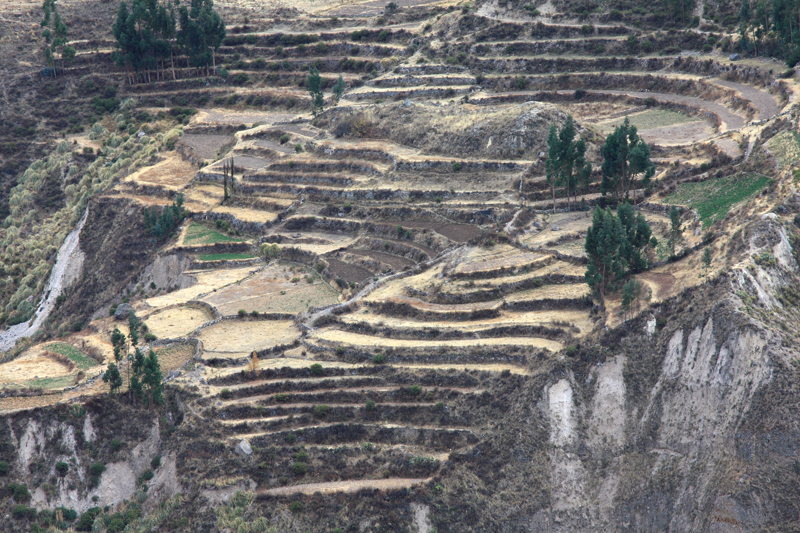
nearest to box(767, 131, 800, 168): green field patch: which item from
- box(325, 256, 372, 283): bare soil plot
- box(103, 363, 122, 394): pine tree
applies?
box(325, 256, 372, 283): bare soil plot

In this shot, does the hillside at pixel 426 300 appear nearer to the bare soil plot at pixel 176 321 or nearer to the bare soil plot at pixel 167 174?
the bare soil plot at pixel 176 321

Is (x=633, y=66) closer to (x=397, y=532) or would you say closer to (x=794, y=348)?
(x=794, y=348)

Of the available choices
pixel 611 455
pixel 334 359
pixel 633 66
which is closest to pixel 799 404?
pixel 611 455

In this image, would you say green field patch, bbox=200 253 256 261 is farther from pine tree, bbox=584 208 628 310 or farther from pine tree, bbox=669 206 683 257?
pine tree, bbox=669 206 683 257

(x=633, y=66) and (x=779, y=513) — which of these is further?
(x=633, y=66)

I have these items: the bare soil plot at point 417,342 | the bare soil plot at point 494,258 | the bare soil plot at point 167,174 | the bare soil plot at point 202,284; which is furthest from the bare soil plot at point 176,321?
the bare soil plot at point 167,174
